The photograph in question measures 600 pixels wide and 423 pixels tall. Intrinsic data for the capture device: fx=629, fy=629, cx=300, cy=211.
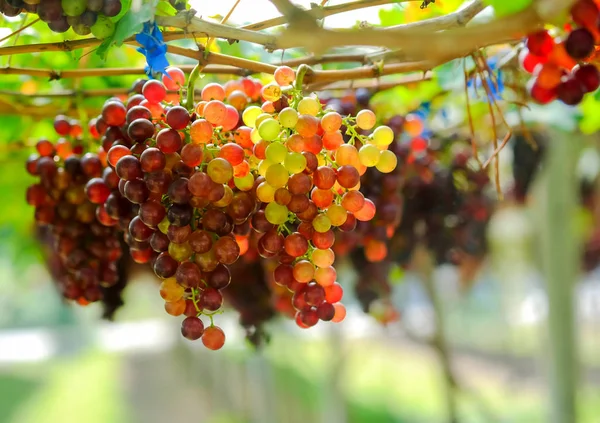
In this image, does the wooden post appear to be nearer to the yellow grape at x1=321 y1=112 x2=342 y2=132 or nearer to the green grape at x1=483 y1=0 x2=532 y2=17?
the yellow grape at x1=321 y1=112 x2=342 y2=132

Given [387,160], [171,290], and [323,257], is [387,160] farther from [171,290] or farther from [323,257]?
[171,290]

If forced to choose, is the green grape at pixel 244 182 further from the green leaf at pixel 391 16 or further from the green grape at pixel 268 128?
the green leaf at pixel 391 16

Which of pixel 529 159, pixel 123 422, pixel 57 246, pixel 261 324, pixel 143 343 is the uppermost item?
pixel 529 159

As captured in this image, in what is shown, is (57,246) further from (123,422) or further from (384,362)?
(384,362)

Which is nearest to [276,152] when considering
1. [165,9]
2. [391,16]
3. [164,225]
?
[164,225]

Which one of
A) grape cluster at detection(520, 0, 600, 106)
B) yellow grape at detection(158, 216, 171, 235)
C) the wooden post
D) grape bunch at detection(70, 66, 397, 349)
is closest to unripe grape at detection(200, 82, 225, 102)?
grape bunch at detection(70, 66, 397, 349)

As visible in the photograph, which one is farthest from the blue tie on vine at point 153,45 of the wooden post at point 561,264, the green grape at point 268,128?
the wooden post at point 561,264

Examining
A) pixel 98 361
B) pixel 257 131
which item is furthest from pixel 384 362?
pixel 257 131
